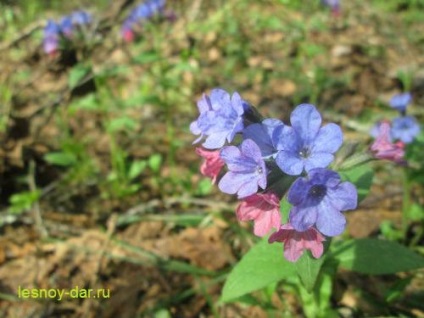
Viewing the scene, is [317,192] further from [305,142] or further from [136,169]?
[136,169]

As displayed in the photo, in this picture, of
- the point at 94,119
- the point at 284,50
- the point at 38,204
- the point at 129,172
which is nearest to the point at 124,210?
the point at 129,172

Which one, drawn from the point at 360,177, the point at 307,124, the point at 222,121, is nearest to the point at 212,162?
the point at 222,121

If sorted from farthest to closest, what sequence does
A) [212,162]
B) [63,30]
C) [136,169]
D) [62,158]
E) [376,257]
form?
[63,30], [136,169], [62,158], [376,257], [212,162]

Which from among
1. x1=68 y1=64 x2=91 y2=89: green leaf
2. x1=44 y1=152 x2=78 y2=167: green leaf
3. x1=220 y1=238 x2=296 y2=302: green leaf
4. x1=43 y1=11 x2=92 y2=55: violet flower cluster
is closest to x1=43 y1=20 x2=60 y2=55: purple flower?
x1=43 y1=11 x2=92 y2=55: violet flower cluster

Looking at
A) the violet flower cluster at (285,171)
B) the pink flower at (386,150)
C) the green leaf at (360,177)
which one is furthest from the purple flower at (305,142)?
the pink flower at (386,150)

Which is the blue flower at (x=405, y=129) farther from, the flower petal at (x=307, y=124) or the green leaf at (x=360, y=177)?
the flower petal at (x=307, y=124)

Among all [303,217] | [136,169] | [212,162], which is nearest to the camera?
[303,217]
